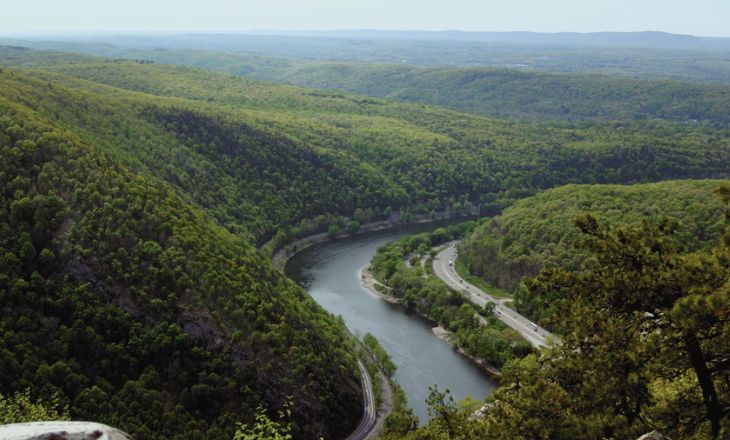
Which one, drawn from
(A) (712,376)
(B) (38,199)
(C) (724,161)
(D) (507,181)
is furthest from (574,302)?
(C) (724,161)

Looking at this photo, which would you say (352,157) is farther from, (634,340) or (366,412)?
(634,340)

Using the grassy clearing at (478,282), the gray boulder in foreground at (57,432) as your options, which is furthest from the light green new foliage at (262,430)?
the grassy clearing at (478,282)

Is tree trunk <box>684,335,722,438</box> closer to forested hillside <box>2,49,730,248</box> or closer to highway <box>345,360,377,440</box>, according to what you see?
highway <box>345,360,377,440</box>

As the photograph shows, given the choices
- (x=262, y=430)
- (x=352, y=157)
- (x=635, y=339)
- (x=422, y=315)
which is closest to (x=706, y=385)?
(x=635, y=339)

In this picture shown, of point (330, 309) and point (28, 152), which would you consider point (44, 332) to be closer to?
point (28, 152)

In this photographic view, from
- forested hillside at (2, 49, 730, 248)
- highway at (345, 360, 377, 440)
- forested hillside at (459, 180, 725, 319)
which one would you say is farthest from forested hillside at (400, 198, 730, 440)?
forested hillside at (2, 49, 730, 248)

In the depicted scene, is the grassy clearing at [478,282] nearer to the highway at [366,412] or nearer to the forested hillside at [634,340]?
the highway at [366,412]

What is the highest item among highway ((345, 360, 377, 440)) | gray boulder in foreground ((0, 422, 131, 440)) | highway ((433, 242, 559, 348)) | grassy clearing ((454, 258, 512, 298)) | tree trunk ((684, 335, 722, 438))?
gray boulder in foreground ((0, 422, 131, 440))
